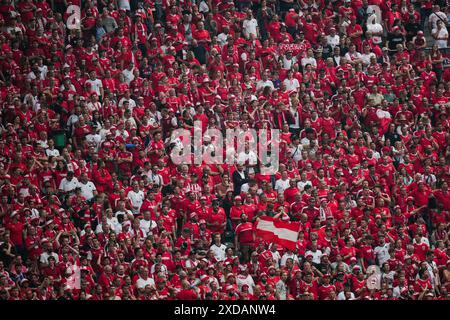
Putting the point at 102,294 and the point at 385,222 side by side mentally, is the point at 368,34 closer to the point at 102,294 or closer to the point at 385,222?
the point at 385,222

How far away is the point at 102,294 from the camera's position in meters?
22.6

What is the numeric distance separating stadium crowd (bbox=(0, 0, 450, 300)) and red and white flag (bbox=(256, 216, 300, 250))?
0.15 m

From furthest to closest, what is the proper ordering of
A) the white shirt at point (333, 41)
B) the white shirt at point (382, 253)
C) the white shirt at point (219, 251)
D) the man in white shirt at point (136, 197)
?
the white shirt at point (333, 41) → the man in white shirt at point (136, 197) → the white shirt at point (382, 253) → the white shirt at point (219, 251)

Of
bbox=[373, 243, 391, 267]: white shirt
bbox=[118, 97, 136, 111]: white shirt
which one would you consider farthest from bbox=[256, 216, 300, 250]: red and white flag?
bbox=[118, 97, 136, 111]: white shirt

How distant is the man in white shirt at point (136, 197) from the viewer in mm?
24516

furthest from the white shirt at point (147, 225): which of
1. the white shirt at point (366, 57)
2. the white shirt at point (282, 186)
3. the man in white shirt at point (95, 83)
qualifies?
the white shirt at point (366, 57)

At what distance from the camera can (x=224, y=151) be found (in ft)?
84.2

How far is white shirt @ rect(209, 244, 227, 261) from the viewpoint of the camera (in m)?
23.6

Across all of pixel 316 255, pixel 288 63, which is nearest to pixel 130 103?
pixel 288 63

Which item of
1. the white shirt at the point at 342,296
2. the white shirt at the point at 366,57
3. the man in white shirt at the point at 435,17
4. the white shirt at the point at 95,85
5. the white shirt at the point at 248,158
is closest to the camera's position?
the white shirt at the point at 342,296

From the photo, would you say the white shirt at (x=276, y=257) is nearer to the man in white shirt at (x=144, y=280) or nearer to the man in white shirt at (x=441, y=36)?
the man in white shirt at (x=144, y=280)

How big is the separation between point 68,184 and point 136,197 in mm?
1319

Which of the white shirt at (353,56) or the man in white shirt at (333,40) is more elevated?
the man in white shirt at (333,40)

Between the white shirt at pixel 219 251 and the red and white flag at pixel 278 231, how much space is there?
78cm
